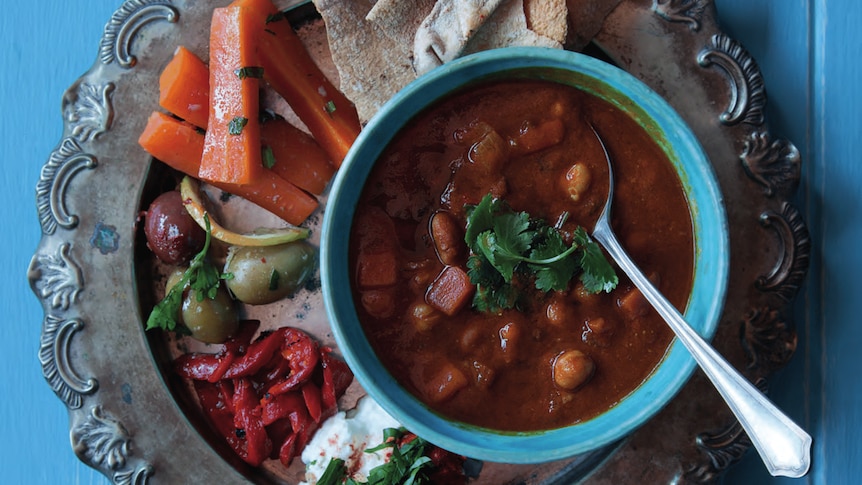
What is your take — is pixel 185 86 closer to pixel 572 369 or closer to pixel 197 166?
pixel 197 166

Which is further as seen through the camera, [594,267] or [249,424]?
[249,424]

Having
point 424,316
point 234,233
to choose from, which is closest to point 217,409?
point 234,233

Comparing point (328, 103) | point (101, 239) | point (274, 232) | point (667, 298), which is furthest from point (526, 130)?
point (101, 239)

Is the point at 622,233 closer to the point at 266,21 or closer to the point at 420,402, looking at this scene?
the point at 420,402

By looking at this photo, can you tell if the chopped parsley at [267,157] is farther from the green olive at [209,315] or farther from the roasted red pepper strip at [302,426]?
the roasted red pepper strip at [302,426]

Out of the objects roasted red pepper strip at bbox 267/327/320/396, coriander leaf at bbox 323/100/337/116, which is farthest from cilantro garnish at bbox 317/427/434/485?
coriander leaf at bbox 323/100/337/116

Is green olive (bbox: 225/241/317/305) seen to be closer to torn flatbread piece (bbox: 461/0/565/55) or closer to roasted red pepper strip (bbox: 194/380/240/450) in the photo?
roasted red pepper strip (bbox: 194/380/240/450)

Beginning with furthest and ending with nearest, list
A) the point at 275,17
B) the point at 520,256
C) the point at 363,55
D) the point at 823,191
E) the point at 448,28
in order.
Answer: the point at 823,191 < the point at 275,17 < the point at 363,55 < the point at 448,28 < the point at 520,256
